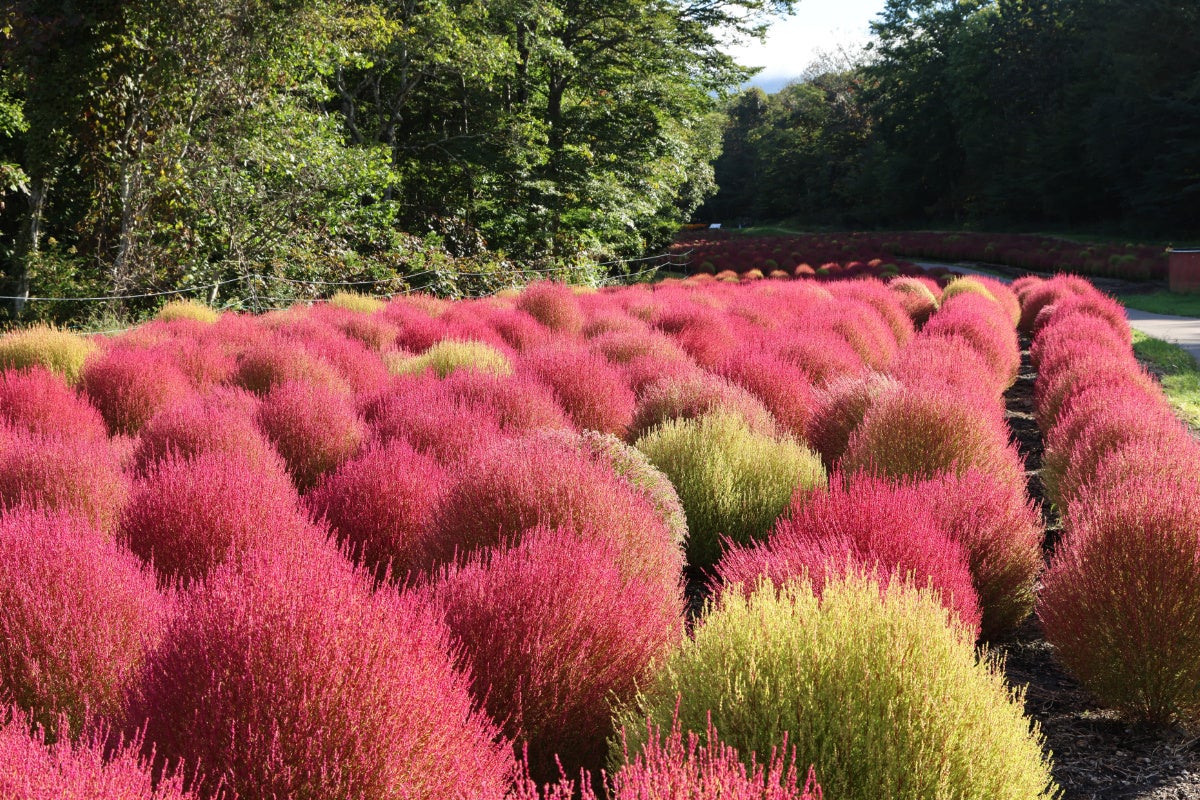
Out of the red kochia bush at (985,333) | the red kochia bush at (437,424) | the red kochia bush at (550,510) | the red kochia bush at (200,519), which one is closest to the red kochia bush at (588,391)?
the red kochia bush at (437,424)

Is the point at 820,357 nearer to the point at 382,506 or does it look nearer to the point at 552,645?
the point at 382,506

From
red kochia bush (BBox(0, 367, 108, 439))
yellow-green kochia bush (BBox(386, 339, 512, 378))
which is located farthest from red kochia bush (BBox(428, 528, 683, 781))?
yellow-green kochia bush (BBox(386, 339, 512, 378))

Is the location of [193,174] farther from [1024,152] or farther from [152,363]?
[1024,152]

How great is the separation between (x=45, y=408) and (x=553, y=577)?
4541 millimetres

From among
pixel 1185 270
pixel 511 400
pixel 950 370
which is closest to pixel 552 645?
pixel 511 400

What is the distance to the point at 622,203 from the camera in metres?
22.6

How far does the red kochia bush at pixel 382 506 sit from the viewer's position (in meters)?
3.98

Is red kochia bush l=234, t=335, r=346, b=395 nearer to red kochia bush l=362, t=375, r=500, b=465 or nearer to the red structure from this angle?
red kochia bush l=362, t=375, r=500, b=465

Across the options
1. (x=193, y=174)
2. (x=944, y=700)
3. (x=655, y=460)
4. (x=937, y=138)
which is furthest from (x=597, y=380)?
(x=937, y=138)

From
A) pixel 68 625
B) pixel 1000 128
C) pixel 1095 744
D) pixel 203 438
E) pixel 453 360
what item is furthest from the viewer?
pixel 1000 128

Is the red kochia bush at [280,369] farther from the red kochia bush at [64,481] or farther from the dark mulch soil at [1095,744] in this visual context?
the dark mulch soil at [1095,744]

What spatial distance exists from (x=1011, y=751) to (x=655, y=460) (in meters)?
3.17

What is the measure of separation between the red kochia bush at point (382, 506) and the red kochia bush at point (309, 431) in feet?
3.38

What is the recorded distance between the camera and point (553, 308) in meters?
11.0
